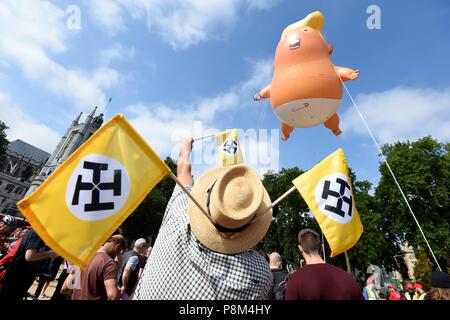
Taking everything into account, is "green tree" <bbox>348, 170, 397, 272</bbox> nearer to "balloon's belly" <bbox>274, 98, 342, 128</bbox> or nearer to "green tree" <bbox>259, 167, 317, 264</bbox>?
"green tree" <bbox>259, 167, 317, 264</bbox>

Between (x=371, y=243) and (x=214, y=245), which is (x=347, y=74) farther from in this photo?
(x=371, y=243)

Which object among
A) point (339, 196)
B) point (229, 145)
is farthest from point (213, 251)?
point (229, 145)

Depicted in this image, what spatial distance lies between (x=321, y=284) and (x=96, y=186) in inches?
80.7

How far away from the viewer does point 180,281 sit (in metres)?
1.52

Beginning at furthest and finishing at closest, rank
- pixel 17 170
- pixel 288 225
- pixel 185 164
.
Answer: pixel 17 170 < pixel 288 225 < pixel 185 164

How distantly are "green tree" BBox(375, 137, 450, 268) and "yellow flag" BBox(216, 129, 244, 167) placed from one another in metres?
23.0

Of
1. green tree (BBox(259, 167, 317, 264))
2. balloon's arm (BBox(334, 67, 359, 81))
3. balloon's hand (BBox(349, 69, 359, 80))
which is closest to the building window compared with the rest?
green tree (BBox(259, 167, 317, 264))

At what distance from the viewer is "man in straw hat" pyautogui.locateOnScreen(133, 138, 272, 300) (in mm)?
1526

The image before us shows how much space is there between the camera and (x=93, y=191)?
1.64 m

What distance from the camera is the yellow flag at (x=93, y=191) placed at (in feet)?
4.78

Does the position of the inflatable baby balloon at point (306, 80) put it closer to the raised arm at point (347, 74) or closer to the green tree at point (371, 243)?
the raised arm at point (347, 74)

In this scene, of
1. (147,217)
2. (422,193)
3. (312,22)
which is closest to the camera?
(312,22)
